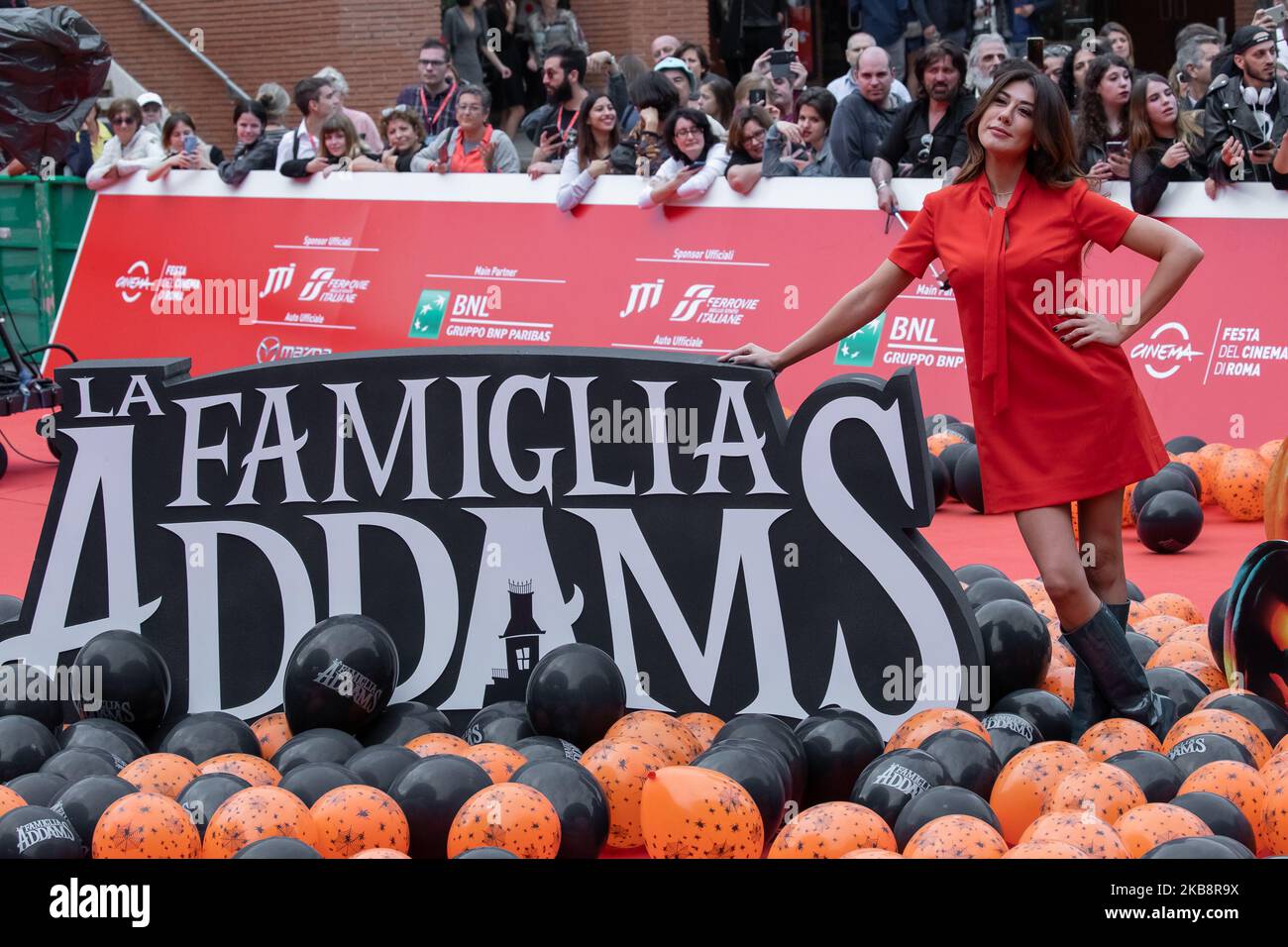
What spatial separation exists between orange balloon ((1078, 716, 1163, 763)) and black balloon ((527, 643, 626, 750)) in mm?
1563

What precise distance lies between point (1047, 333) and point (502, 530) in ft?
6.97

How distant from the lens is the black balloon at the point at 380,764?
5.14 m

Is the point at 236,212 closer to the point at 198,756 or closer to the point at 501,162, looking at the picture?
the point at 501,162

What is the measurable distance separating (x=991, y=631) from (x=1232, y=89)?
5768mm

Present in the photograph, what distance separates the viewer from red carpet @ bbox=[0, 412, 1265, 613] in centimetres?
823

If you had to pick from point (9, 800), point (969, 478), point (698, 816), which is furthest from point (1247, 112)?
point (9, 800)

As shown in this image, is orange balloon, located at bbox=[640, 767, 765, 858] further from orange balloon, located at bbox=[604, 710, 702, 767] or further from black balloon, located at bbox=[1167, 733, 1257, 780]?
black balloon, located at bbox=[1167, 733, 1257, 780]

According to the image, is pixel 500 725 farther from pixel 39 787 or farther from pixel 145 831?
pixel 39 787

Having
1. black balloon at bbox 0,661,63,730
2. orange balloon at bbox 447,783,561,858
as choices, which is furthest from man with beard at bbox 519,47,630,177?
orange balloon at bbox 447,783,561,858

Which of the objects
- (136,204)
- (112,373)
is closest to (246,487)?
(112,373)

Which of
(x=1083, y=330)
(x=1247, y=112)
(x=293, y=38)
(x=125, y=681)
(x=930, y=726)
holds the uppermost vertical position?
(x=293, y=38)

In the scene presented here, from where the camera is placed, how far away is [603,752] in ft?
17.0

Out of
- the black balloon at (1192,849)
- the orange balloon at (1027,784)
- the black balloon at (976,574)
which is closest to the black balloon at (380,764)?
the orange balloon at (1027,784)

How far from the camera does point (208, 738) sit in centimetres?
565
